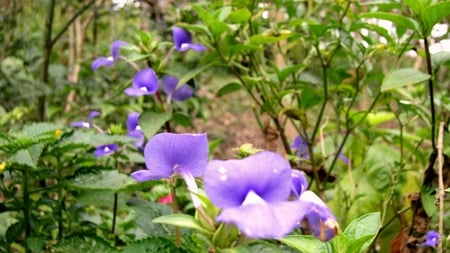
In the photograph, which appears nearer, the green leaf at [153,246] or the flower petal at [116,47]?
the green leaf at [153,246]

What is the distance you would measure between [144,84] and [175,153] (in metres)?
0.55

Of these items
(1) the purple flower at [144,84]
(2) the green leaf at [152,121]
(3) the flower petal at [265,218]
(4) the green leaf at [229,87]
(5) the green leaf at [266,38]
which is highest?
(3) the flower petal at [265,218]

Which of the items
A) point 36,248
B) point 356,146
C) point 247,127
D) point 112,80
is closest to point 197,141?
point 36,248

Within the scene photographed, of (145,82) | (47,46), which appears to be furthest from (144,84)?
(47,46)

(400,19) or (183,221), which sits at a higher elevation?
(400,19)

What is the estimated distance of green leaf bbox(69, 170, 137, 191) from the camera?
100 centimetres

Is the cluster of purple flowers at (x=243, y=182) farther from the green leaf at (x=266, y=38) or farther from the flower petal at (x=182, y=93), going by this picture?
the flower petal at (x=182, y=93)

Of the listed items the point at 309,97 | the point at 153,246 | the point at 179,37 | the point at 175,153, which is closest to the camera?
the point at 175,153

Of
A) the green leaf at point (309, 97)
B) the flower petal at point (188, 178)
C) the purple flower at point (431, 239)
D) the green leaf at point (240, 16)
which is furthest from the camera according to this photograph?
the green leaf at point (309, 97)

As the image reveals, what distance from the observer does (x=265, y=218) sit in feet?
1.52

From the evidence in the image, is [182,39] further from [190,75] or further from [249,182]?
[249,182]

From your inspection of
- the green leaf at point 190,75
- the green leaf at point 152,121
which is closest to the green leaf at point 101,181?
the green leaf at point 152,121

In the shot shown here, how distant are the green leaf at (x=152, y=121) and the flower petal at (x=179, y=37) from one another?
144mm

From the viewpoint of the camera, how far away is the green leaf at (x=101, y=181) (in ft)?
3.27
